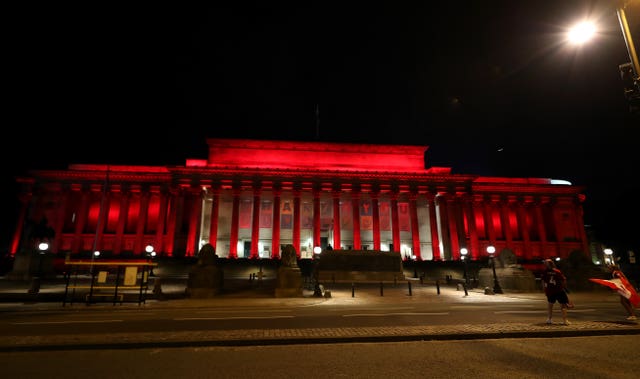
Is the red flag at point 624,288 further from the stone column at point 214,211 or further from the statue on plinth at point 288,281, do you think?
the stone column at point 214,211

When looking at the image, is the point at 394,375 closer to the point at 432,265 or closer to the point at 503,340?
the point at 503,340

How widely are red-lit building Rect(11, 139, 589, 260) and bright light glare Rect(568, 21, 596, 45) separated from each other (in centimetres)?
3774

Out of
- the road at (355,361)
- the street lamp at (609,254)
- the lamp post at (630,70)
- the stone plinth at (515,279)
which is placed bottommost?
the road at (355,361)

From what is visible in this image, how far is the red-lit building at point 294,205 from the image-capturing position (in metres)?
47.6

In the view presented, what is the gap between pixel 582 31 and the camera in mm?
9656

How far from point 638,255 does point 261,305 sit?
69616 millimetres

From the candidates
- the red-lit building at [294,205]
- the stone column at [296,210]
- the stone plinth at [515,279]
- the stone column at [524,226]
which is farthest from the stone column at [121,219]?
the stone column at [524,226]

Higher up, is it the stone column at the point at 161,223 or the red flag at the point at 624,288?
the stone column at the point at 161,223

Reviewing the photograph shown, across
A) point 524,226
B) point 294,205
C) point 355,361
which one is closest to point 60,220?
point 294,205

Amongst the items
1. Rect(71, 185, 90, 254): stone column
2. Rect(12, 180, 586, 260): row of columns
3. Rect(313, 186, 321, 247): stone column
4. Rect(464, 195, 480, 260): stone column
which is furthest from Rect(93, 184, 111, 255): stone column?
Rect(464, 195, 480, 260): stone column

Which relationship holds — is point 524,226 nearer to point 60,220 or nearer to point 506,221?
point 506,221

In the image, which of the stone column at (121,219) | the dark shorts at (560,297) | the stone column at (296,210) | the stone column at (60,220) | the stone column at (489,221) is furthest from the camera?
the stone column at (489,221)

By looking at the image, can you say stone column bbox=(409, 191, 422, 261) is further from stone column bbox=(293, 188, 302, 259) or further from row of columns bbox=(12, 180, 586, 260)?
stone column bbox=(293, 188, 302, 259)

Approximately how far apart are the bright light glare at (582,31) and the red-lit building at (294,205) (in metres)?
37.7
